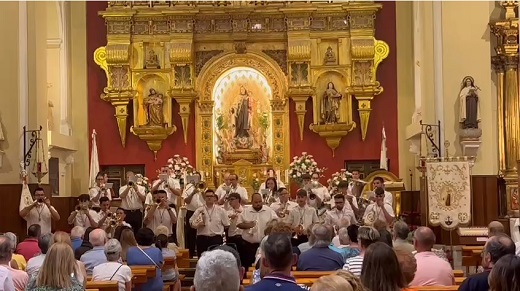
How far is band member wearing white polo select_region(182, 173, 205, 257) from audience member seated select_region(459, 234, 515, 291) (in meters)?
9.24

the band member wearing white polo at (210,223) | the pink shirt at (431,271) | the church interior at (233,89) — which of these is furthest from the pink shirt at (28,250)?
the church interior at (233,89)

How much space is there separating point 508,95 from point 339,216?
5.33 metres

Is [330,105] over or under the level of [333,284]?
over

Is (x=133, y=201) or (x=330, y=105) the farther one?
(x=330, y=105)

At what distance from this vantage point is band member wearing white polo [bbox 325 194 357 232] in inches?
520

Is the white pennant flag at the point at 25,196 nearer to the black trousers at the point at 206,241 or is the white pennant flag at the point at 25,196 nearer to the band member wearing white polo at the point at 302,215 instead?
the black trousers at the point at 206,241

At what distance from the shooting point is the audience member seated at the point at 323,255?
26.8ft

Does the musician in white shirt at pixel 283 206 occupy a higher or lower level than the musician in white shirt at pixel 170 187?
lower

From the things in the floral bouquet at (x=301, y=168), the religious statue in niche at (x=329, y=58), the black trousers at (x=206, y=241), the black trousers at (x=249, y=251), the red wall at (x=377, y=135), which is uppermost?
the religious statue in niche at (x=329, y=58)

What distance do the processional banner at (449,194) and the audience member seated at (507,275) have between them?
34.0 feet

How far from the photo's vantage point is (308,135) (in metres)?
20.8

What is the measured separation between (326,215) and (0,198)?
5863 mm

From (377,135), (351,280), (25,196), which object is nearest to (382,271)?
(351,280)

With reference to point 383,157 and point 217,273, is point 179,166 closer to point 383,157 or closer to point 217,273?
point 383,157
